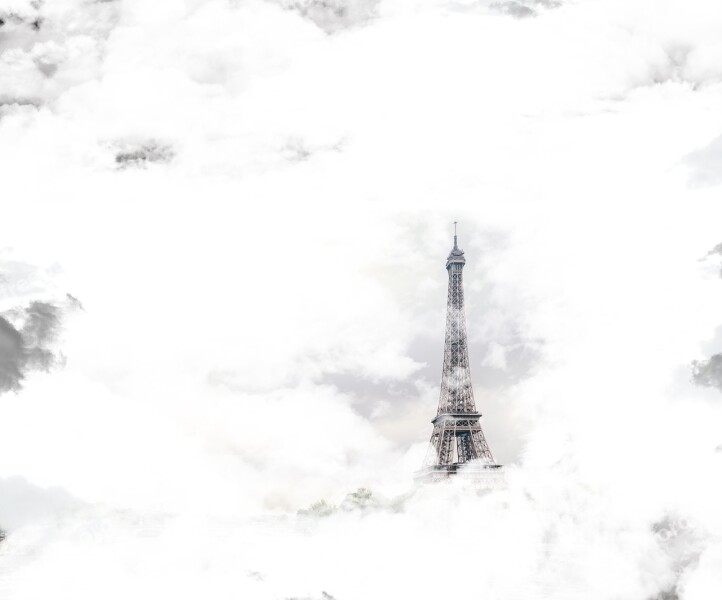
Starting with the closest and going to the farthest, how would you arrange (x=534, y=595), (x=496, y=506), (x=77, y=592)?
1. (x=77, y=592)
2. (x=534, y=595)
3. (x=496, y=506)

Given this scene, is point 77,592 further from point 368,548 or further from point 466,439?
point 466,439

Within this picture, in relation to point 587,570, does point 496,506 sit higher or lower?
higher

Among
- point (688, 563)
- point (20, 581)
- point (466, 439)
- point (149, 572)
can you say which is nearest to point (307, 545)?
point (149, 572)

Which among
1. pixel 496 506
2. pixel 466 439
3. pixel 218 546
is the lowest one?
pixel 218 546

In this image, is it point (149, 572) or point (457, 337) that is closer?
point (149, 572)

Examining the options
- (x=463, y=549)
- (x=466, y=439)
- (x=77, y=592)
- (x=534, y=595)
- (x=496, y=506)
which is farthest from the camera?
(x=466, y=439)

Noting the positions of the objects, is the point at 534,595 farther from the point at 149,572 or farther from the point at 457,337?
the point at 457,337
